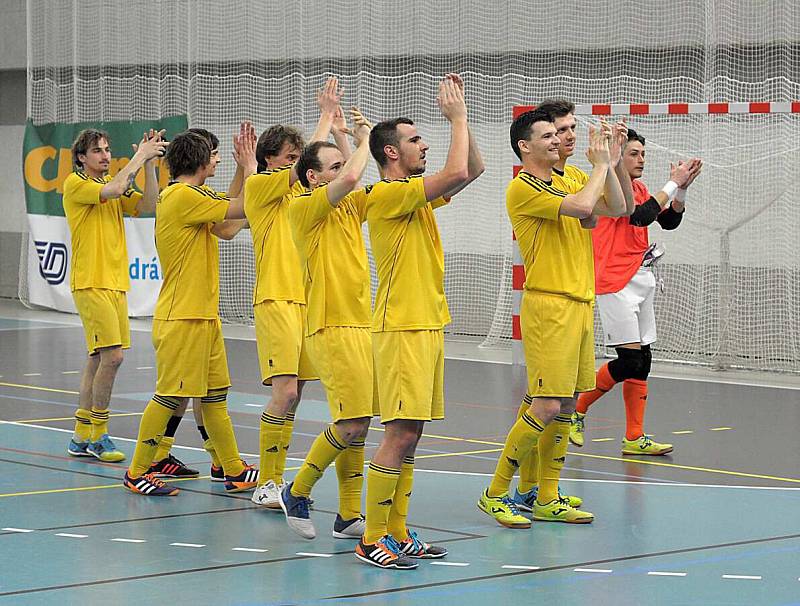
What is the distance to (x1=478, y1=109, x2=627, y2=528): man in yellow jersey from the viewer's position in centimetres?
739

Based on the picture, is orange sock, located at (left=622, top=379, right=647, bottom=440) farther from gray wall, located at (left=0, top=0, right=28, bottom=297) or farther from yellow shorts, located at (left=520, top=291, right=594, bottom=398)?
gray wall, located at (left=0, top=0, right=28, bottom=297)

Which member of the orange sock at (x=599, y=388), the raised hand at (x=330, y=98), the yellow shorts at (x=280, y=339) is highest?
the raised hand at (x=330, y=98)

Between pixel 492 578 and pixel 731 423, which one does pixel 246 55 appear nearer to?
pixel 731 423

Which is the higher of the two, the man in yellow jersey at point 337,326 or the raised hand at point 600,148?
the raised hand at point 600,148

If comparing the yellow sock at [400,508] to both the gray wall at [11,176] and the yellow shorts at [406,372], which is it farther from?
the gray wall at [11,176]

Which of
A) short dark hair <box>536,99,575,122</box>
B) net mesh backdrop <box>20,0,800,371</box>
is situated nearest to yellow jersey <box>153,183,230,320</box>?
short dark hair <box>536,99,575,122</box>

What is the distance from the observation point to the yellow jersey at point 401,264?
A: 6590mm

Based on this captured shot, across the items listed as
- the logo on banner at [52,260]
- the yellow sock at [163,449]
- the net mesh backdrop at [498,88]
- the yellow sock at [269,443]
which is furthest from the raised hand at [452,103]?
the logo on banner at [52,260]

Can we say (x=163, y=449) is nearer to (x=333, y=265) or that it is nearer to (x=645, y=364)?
(x=333, y=265)

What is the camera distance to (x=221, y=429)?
8.41 metres

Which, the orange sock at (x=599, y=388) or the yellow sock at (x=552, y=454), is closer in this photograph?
the yellow sock at (x=552, y=454)

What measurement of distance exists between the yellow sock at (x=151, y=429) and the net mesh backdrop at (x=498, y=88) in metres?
8.11

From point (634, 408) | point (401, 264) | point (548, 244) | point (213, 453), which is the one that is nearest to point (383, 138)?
point (401, 264)

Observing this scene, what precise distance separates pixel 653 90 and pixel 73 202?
8.30 metres
